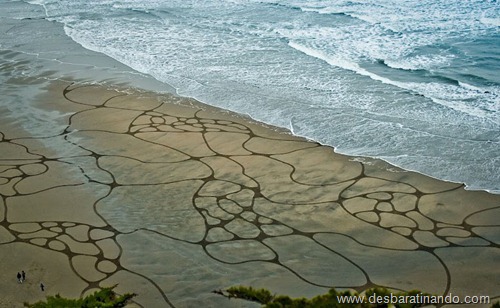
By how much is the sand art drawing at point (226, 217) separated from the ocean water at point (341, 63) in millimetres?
511

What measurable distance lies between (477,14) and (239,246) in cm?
872

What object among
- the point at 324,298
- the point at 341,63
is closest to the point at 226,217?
the point at 324,298

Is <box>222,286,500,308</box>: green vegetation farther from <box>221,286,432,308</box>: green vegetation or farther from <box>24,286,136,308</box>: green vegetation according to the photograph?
<box>24,286,136,308</box>: green vegetation

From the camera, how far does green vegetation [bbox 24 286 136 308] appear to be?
3307mm

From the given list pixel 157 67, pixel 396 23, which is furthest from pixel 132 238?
pixel 396 23

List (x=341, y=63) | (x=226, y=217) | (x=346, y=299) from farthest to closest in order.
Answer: (x=341, y=63)
(x=226, y=217)
(x=346, y=299)

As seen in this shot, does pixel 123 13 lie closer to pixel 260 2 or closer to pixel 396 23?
pixel 260 2

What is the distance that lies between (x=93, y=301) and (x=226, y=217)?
1102 millimetres

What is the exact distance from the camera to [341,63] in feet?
25.5

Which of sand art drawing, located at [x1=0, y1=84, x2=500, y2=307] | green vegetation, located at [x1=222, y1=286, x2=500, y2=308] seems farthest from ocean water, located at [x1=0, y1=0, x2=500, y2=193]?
green vegetation, located at [x1=222, y1=286, x2=500, y2=308]

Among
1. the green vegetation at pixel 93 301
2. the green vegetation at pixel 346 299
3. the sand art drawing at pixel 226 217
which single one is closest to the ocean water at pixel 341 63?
the sand art drawing at pixel 226 217

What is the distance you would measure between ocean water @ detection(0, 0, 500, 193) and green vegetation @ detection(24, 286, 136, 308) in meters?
2.38

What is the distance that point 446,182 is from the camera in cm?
464

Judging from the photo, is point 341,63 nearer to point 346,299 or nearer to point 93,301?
point 346,299
